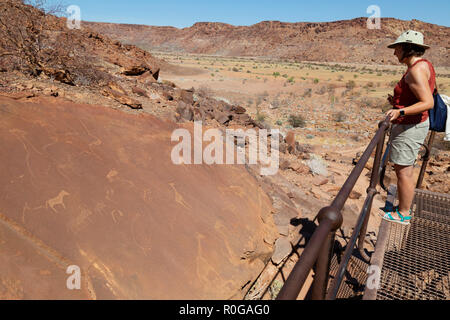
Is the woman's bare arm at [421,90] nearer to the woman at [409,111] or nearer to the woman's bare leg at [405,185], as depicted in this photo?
the woman at [409,111]

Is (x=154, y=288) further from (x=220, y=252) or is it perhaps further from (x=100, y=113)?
(x=100, y=113)

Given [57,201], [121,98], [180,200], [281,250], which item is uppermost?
[121,98]

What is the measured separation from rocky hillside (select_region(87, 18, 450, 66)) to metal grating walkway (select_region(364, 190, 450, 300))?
63.2 metres

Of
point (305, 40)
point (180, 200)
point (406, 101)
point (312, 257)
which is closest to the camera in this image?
point (312, 257)

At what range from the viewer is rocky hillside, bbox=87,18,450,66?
201 feet

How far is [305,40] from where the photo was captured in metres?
71.4

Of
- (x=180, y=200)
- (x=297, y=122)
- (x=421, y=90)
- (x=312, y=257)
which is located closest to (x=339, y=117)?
(x=297, y=122)

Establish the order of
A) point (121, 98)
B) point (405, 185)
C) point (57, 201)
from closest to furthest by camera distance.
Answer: point (57, 201), point (405, 185), point (121, 98)

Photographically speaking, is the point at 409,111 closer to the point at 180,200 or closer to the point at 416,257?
the point at 416,257

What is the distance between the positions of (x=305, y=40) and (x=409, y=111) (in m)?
76.5

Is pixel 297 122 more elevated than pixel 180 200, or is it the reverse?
pixel 297 122

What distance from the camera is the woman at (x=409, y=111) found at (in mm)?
2426

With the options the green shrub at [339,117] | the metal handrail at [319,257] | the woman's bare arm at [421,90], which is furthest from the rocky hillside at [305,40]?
the metal handrail at [319,257]

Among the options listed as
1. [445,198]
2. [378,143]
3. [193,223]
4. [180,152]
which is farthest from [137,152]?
[445,198]
